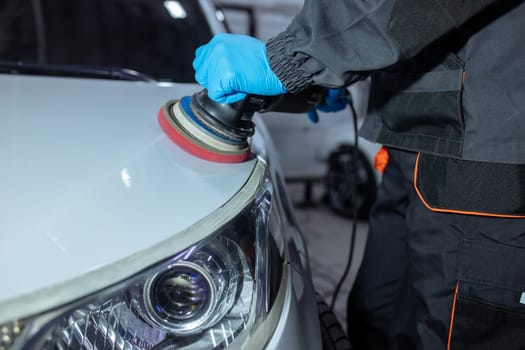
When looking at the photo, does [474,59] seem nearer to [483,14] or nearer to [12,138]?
[483,14]

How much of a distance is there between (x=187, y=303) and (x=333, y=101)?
0.76 metres

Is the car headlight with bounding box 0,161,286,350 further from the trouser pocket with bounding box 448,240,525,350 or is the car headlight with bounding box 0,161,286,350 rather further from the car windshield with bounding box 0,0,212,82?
the car windshield with bounding box 0,0,212,82

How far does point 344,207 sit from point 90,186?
2790 mm

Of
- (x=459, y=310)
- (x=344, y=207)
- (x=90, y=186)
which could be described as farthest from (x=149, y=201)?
(x=344, y=207)

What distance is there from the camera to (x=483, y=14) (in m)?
0.77

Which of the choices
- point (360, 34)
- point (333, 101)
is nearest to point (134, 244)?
point (360, 34)

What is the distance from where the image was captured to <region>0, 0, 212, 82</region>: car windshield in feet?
5.49

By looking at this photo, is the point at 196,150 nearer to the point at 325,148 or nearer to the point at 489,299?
the point at 489,299

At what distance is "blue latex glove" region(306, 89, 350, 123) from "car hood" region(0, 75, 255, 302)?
472 millimetres

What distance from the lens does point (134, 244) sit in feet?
1.95

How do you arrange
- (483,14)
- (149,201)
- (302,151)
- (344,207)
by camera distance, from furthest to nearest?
(302,151) → (344,207) → (483,14) → (149,201)

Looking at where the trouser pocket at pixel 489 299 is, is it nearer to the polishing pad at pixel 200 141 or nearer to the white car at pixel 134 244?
the white car at pixel 134 244

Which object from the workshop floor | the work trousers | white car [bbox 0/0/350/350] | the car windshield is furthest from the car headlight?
the workshop floor

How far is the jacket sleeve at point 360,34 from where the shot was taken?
695 mm
